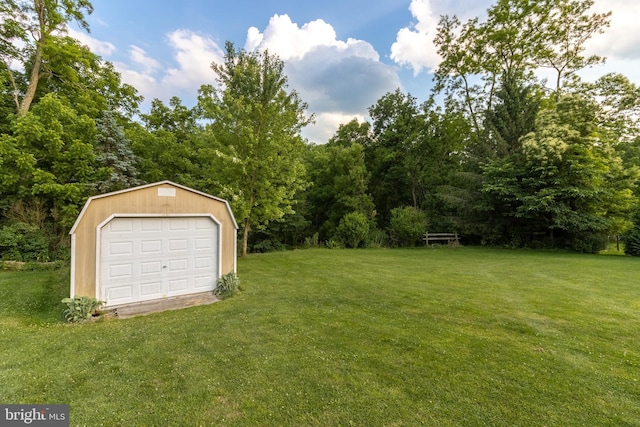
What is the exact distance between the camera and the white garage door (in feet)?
17.3

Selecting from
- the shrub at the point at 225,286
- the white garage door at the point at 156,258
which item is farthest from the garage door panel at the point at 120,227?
the shrub at the point at 225,286

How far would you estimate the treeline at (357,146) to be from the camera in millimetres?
10383

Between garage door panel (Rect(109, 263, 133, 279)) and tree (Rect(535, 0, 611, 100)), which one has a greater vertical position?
tree (Rect(535, 0, 611, 100))

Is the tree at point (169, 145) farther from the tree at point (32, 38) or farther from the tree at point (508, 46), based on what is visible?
the tree at point (508, 46)

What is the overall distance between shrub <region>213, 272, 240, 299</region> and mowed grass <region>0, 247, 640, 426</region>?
312mm

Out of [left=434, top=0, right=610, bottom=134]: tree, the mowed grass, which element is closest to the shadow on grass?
the mowed grass

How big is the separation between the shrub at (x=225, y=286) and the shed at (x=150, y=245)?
0.17 meters

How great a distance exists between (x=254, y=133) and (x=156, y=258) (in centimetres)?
623

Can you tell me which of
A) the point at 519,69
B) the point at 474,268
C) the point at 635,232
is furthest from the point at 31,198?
the point at 519,69

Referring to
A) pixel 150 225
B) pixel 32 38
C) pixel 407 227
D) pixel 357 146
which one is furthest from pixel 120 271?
pixel 357 146

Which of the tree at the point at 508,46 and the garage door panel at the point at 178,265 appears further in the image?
the tree at the point at 508,46

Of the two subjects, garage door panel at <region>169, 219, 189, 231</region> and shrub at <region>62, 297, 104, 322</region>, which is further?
garage door panel at <region>169, 219, 189, 231</region>

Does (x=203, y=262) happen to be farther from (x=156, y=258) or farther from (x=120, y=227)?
(x=120, y=227)

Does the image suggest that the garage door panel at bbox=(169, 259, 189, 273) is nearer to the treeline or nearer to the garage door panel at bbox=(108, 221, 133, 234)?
the garage door panel at bbox=(108, 221, 133, 234)
